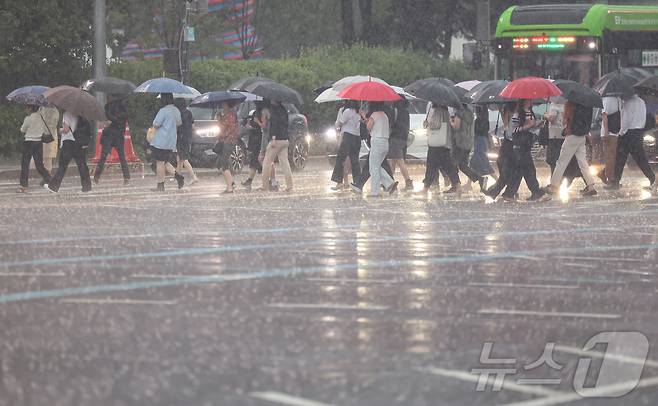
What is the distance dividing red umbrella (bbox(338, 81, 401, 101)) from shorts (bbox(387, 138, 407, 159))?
1232 mm

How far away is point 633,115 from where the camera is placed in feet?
86.1

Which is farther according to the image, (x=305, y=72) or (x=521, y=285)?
(x=305, y=72)

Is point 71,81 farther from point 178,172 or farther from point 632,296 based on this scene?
point 632,296

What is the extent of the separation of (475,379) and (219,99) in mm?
18388

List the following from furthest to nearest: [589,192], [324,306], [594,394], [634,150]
Answer: [634,150], [589,192], [324,306], [594,394]

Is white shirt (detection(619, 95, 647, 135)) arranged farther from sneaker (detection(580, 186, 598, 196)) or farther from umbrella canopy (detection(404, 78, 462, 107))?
umbrella canopy (detection(404, 78, 462, 107))

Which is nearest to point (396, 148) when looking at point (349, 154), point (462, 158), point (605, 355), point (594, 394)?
point (349, 154)

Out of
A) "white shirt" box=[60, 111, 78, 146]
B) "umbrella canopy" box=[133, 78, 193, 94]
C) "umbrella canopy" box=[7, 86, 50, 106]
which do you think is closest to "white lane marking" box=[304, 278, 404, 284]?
"white shirt" box=[60, 111, 78, 146]

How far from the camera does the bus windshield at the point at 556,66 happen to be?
3262cm

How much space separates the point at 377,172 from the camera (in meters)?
24.6

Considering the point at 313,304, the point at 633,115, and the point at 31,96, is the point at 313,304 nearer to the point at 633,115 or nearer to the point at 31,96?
the point at 633,115

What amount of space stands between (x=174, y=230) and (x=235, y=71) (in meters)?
23.8

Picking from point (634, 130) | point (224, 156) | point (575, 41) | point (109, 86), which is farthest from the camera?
point (575, 41)

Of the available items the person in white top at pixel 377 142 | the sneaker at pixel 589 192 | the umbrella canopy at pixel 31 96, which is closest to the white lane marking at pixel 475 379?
the person in white top at pixel 377 142
